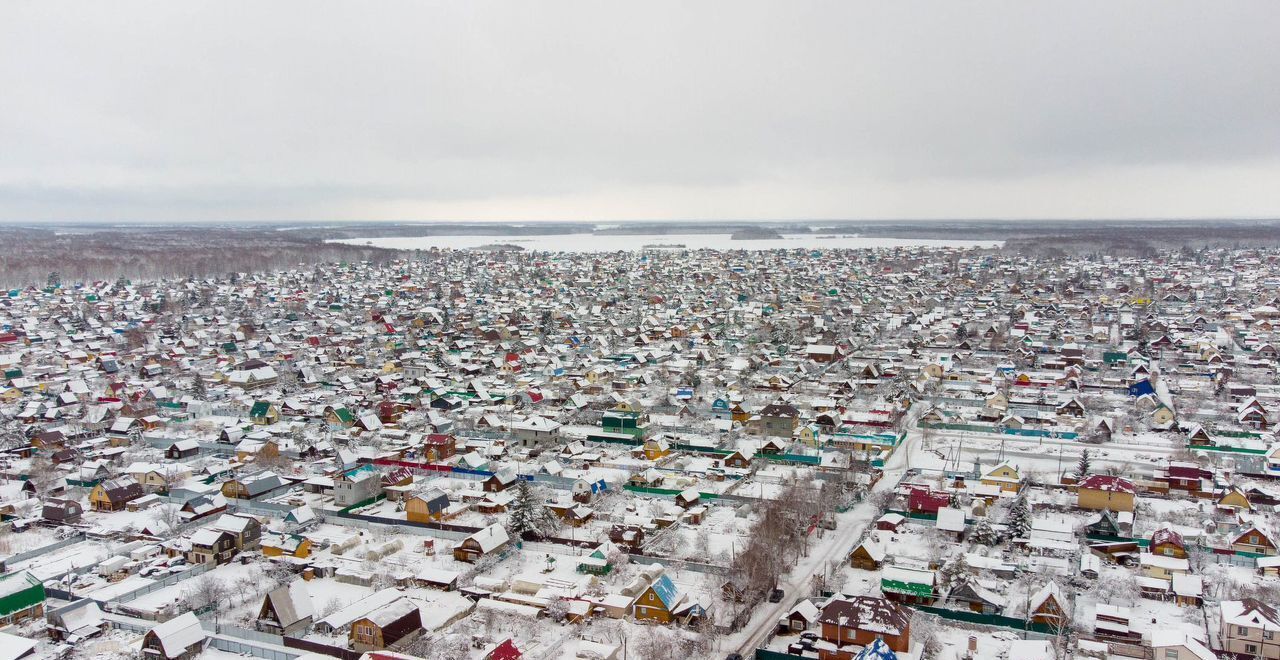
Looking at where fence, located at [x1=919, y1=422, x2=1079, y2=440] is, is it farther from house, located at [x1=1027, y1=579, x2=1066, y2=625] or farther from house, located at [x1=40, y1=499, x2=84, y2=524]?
house, located at [x1=40, y1=499, x2=84, y2=524]

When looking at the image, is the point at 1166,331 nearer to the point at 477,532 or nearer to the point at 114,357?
the point at 477,532

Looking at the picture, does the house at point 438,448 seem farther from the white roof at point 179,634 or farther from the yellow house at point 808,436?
the white roof at point 179,634

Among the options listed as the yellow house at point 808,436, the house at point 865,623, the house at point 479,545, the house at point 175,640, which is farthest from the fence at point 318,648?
the yellow house at point 808,436

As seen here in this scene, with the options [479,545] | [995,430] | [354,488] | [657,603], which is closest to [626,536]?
[479,545]

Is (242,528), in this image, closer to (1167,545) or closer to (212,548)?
(212,548)

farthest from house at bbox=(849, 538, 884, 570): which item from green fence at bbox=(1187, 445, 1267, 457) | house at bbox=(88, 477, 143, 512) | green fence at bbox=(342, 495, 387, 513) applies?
house at bbox=(88, 477, 143, 512)
